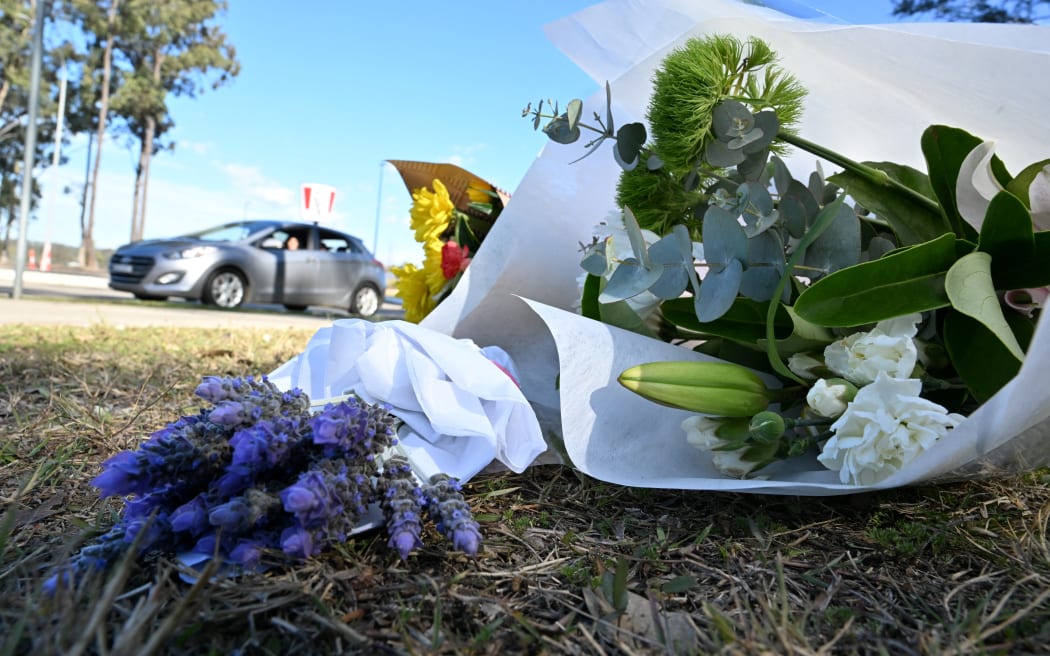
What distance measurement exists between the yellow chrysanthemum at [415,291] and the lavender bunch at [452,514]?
1.39 metres

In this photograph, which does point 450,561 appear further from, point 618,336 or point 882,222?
point 882,222

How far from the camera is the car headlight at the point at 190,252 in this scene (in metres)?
7.11

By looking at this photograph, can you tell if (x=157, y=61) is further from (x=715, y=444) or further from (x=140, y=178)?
(x=715, y=444)

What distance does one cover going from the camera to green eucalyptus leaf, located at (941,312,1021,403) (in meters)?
0.89

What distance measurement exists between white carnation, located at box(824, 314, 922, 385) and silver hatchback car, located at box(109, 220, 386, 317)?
7.42 m

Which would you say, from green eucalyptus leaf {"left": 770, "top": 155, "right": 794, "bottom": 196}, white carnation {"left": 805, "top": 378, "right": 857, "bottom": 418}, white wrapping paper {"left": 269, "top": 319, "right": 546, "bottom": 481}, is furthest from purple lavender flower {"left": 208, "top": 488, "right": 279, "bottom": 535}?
green eucalyptus leaf {"left": 770, "top": 155, "right": 794, "bottom": 196}

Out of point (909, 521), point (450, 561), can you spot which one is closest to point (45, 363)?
point (450, 561)

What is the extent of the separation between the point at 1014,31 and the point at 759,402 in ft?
2.39

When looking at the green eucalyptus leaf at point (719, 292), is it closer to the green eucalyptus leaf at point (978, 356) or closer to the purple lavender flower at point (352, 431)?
the green eucalyptus leaf at point (978, 356)

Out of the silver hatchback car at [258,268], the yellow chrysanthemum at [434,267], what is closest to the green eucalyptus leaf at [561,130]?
the yellow chrysanthemum at [434,267]

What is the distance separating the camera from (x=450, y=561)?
2.62ft

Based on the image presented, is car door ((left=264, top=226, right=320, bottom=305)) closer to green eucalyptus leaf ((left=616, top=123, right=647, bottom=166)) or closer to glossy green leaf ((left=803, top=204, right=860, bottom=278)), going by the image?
green eucalyptus leaf ((left=616, top=123, right=647, bottom=166))

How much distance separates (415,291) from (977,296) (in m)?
1.60

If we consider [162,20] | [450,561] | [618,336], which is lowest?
[450,561]
